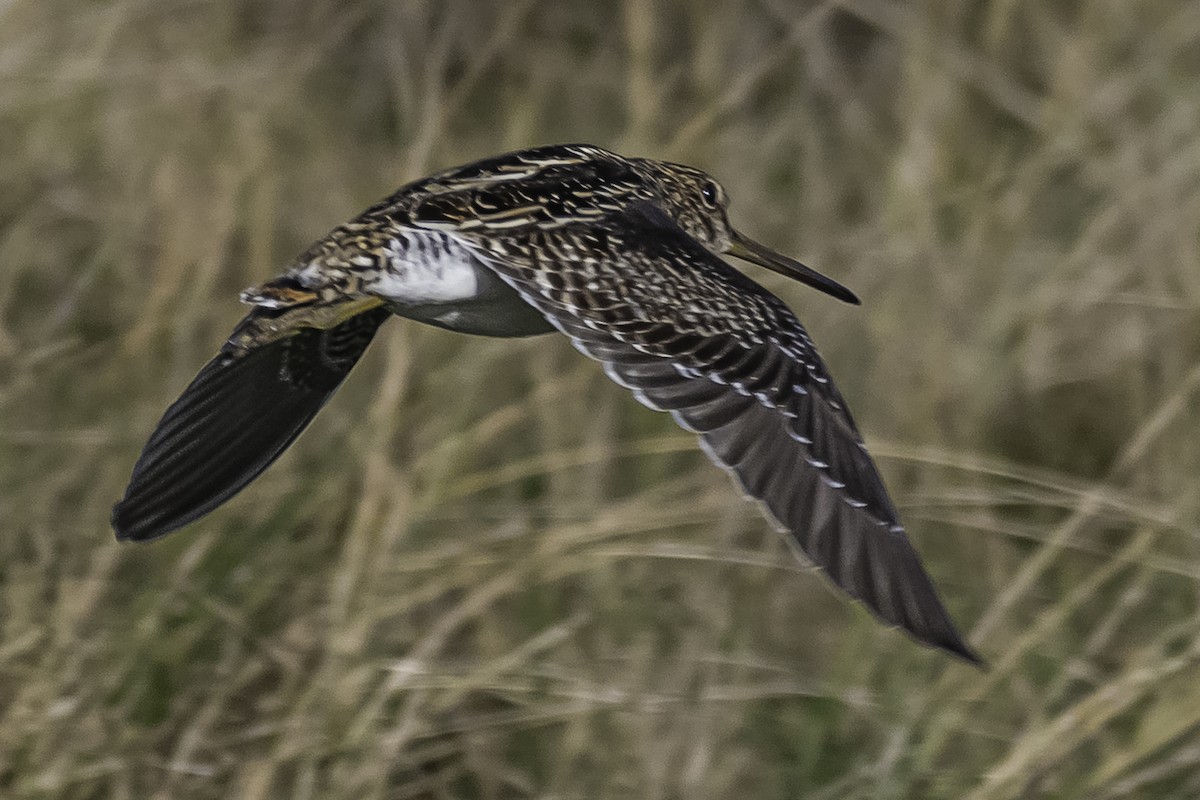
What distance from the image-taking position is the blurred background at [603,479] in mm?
3908

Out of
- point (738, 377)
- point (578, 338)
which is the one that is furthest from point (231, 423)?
point (738, 377)

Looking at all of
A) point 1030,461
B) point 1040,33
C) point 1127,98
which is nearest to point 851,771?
point 1030,461

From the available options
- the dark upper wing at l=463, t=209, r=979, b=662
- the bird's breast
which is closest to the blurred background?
the bird's breast

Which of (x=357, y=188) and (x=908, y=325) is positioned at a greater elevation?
(x=357, y=188)

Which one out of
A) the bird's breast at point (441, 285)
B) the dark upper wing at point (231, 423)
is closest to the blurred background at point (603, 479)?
the dark upper wing at point (231, 423)

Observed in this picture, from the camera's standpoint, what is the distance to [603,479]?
15.7 ft

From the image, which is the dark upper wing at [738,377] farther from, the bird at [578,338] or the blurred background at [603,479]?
the blurred background at [603,479]

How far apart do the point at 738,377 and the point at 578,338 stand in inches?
8.9

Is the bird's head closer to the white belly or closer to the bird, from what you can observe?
the bird

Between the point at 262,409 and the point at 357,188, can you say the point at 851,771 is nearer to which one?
the point at 262,409

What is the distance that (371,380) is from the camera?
5094 mm

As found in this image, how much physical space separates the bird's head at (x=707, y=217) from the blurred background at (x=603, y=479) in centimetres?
44

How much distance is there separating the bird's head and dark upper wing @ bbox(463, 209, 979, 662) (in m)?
0.55

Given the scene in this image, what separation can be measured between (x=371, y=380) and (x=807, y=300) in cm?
99
